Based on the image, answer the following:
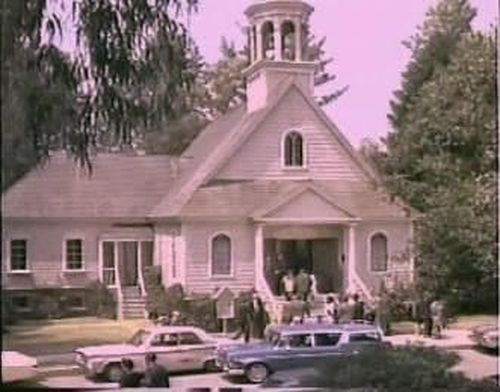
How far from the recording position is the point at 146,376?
356cm

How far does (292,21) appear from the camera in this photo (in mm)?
3576

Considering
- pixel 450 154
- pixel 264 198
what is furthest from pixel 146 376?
pixel 450 154

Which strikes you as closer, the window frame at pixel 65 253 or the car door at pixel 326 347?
the window frame at pixel 65 253

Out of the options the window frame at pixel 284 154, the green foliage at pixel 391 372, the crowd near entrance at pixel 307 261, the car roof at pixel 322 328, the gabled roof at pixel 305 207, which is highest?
the window frame at pixel 284 154

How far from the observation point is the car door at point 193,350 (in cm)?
352

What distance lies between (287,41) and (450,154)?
0.70 metres

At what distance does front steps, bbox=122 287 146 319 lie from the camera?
3475 millimetres

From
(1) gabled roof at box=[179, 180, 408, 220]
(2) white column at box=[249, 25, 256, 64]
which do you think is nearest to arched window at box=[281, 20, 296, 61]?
(2) white column at box=[249, 25, 256, 64]

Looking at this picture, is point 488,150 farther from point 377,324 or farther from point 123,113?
point 123,113

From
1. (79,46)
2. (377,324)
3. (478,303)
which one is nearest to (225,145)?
(79,46)

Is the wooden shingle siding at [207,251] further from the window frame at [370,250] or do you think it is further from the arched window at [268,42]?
the arched window at [268,42]

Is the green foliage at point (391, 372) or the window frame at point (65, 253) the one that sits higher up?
the window frame at point (65, 253)

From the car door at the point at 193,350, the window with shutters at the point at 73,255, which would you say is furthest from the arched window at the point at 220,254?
the window with shutters at the point at 73,255

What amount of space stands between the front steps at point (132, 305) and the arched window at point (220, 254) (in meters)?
0.27
